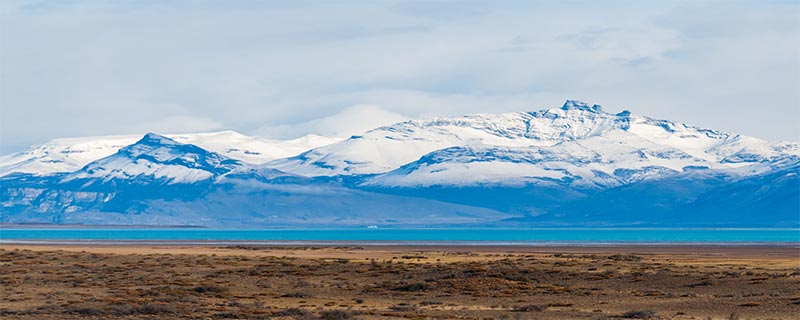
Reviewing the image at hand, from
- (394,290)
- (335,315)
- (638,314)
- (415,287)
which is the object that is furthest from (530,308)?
(394,290)

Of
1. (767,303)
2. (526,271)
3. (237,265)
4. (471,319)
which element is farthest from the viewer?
(237,265)

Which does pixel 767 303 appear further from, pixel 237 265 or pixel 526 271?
pixel 237 265

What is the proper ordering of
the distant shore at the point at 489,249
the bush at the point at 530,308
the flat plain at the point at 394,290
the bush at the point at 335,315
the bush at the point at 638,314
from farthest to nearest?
the distant shore at the point at 489,249, the bush at the point at 530,308, the flat plain at the point at 394,290, the bush at the point at 638,314, the bush at the point at 335,315

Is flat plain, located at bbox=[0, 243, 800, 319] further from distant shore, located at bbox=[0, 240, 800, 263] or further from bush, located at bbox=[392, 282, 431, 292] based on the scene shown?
distant shore, located at bbox=[0, 240, 800, 263]

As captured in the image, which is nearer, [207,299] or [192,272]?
[207,299]

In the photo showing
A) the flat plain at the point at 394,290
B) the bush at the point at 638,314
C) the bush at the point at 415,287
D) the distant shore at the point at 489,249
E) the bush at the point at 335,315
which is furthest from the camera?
the distant shore at the point at 489,249

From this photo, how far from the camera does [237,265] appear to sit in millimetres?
86312

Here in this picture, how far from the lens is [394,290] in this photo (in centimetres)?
6488

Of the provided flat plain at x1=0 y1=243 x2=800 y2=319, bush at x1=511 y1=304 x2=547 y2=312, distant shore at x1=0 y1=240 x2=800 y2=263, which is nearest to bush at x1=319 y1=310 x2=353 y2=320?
flat plain at x1=0 y1=243 x2=800 y2=319

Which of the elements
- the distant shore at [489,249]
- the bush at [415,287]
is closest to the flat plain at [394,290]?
the bush at [415,287]

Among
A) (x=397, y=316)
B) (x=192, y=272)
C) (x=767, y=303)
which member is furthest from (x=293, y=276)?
(x=767, y=303)

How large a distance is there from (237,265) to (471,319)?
38.2 metres

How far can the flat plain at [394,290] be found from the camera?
52.5 m

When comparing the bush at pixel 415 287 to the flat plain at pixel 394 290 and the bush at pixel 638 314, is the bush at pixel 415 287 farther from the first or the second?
the bush at pixel 638 314
